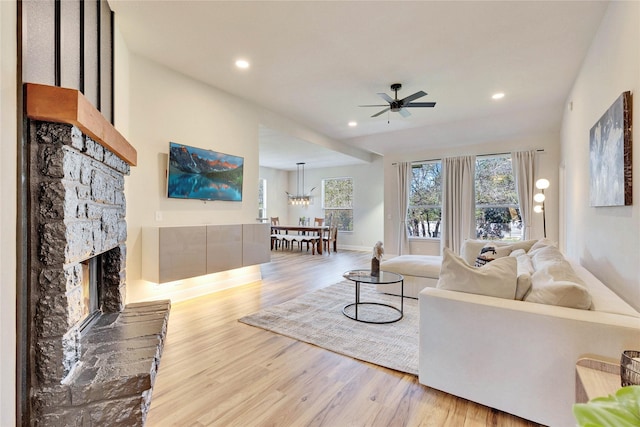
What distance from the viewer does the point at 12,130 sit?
3.58 feet

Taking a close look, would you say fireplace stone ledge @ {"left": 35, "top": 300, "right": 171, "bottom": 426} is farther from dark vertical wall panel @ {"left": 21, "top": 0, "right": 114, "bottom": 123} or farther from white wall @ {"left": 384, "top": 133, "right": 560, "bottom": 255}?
white wall @ {"left": 384, "top": 133, "right": 560, "bottom": 255}

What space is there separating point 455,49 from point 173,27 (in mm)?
2740

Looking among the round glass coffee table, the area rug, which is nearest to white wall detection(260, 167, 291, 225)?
the area rug

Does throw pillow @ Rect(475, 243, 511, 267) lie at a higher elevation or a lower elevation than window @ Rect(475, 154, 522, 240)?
lower

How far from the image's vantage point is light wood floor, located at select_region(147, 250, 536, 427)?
162cm

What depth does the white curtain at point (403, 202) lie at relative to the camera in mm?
6914

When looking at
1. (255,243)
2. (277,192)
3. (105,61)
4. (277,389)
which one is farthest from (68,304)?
(277,192)

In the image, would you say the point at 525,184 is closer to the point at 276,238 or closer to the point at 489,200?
the point at 489,200

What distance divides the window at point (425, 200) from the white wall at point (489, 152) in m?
0.22

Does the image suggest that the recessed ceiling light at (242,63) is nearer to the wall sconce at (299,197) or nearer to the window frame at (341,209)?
the wall sconce at (299,197)

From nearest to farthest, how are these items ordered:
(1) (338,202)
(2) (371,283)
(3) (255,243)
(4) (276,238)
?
1. (2) (371,283)
2. (3) (255,243)
3. (4) (276,238)
4. (1) (338,202)

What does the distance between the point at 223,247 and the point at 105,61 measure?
7.42 ft

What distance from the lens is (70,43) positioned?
1.60 m

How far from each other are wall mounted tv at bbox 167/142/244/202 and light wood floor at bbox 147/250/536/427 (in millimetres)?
1596
